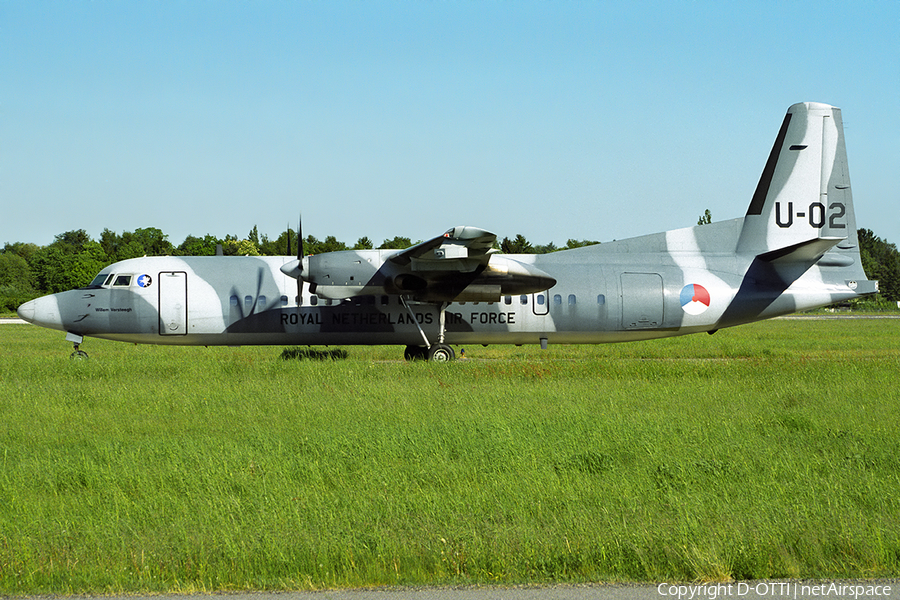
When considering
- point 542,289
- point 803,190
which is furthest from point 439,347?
point 803,190

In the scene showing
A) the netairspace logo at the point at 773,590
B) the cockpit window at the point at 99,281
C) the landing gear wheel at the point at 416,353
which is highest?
the cockpit window at the point at 99,281

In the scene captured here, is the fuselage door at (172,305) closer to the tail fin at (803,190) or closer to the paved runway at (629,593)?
the tail fin at (803,190)

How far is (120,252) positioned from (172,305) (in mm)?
62565

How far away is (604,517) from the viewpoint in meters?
6.39

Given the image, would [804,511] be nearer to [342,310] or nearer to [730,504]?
[730,504]

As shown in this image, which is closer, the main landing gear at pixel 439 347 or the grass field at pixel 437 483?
the grass field at pixel 437 483

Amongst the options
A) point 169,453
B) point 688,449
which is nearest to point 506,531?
point 688,449

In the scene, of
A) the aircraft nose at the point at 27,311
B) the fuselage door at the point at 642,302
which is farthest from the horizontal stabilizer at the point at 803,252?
the aircraft nose at the point at 27,311

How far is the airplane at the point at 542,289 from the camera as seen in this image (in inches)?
805

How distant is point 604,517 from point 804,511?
179cm

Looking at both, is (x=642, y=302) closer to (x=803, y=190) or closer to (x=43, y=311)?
(x=803, y=190)

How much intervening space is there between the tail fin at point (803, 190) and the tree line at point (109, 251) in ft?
142

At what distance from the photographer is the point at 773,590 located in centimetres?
489

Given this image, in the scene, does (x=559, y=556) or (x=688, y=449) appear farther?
(x=688, y=449)
